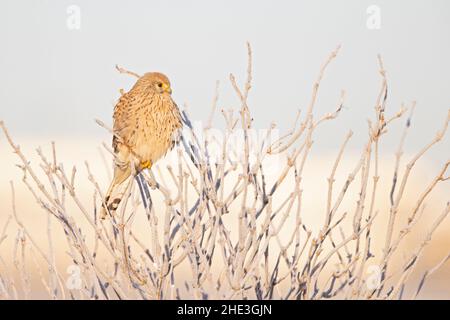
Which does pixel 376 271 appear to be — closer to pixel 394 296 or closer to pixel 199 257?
pixel 394 296

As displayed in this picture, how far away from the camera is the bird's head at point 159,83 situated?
379 cm

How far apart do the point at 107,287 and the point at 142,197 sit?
15.7 inches

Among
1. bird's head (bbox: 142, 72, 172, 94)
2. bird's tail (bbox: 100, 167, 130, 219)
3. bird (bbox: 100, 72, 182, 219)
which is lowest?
bird's tail (bbox: 100, 167, 130, 219)

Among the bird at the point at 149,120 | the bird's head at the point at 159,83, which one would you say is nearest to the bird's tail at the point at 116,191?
the bird at the point at 149,120

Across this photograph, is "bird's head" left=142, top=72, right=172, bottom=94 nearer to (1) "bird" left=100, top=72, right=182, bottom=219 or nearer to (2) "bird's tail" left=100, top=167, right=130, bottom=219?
(1) "bird" left=100, top=72, right=182, bottom=219

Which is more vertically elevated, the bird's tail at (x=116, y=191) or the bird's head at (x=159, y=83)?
the bird's head at (x=159, y=83)

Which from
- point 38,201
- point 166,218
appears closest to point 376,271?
point 166,218

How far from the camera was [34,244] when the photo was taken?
2.39 meters

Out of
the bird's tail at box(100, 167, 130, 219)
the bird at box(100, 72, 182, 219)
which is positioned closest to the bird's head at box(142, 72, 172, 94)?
the bird at box(100, 72, 182, 219)

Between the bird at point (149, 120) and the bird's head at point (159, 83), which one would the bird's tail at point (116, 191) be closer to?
the bird at point (149, 120)

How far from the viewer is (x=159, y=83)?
3.81 meters

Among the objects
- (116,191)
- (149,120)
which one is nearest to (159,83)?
(149,120)

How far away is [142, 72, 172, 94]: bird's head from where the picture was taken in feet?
12.4
